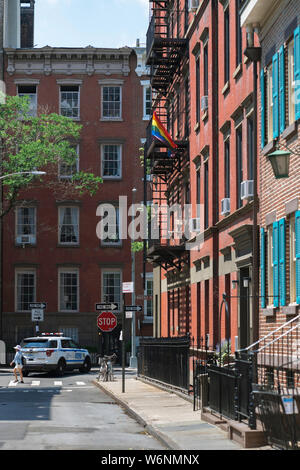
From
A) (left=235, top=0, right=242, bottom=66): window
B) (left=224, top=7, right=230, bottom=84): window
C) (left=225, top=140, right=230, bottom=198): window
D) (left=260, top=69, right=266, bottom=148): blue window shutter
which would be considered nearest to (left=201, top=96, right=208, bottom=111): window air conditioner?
(left=224, top=7, right=230, bottom=84): window

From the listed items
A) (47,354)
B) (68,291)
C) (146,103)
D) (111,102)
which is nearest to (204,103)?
(47,354)

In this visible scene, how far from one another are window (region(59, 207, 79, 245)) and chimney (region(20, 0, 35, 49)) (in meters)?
13.5

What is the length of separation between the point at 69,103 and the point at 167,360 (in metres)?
32.6

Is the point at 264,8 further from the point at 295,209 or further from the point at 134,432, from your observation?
the point at 134,432

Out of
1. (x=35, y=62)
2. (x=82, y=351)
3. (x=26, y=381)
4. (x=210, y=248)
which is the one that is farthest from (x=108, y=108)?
(x=210, y=248)

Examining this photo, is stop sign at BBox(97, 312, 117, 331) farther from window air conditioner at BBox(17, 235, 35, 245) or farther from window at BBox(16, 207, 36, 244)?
window at BBox(16, 207, 36, 244)

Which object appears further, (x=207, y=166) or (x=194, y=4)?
(x=194, y=4)

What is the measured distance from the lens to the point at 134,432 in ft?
54.4

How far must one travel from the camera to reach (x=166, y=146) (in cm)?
3284

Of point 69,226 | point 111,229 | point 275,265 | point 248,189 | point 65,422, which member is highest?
point 69,226

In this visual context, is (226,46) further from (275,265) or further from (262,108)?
(275,265)

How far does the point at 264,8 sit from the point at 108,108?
3831 cm

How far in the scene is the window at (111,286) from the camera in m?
55.9

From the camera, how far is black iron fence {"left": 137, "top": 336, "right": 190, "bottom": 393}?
79.2 feet
